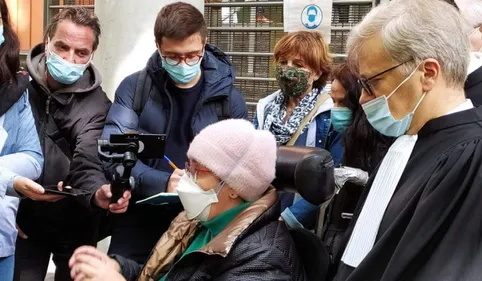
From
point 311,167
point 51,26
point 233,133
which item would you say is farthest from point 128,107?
point 311,167

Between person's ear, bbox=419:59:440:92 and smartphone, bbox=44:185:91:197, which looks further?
smartphone, bbox=44:185:91:197

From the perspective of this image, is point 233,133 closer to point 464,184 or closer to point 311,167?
point 311,167

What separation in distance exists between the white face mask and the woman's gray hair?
33.0 inches

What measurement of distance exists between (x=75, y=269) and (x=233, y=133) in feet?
2.41

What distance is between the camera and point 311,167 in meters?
2.07

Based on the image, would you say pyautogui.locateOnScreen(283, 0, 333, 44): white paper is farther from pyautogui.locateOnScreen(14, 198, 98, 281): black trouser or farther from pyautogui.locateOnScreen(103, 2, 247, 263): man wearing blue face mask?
pyautogui.locateOnScreen(14, 198, 98, 281): black trouser

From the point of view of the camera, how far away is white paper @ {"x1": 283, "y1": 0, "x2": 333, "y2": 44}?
5.86 meters

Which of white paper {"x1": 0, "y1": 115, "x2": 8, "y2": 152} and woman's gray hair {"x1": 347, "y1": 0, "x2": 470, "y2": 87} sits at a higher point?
woman's gray hair {"x1": 347, "y1": 0, "x2": 470, "y2": 87}

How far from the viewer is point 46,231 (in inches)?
129

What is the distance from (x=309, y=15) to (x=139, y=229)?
336 cm

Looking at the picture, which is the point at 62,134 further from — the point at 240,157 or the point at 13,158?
the point at 240,157

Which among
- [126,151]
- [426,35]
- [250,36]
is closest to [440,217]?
[426,35]

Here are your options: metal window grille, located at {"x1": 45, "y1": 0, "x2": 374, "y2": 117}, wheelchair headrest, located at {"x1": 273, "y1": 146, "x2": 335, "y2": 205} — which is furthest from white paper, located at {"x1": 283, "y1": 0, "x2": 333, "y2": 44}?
wheelchair headrest, located at {"x1": 273, "y1": 146, "x2": 335, "y2": 205}

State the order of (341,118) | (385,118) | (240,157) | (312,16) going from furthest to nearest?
(312,16)
(341,118)
(240,157)
(385,118)
